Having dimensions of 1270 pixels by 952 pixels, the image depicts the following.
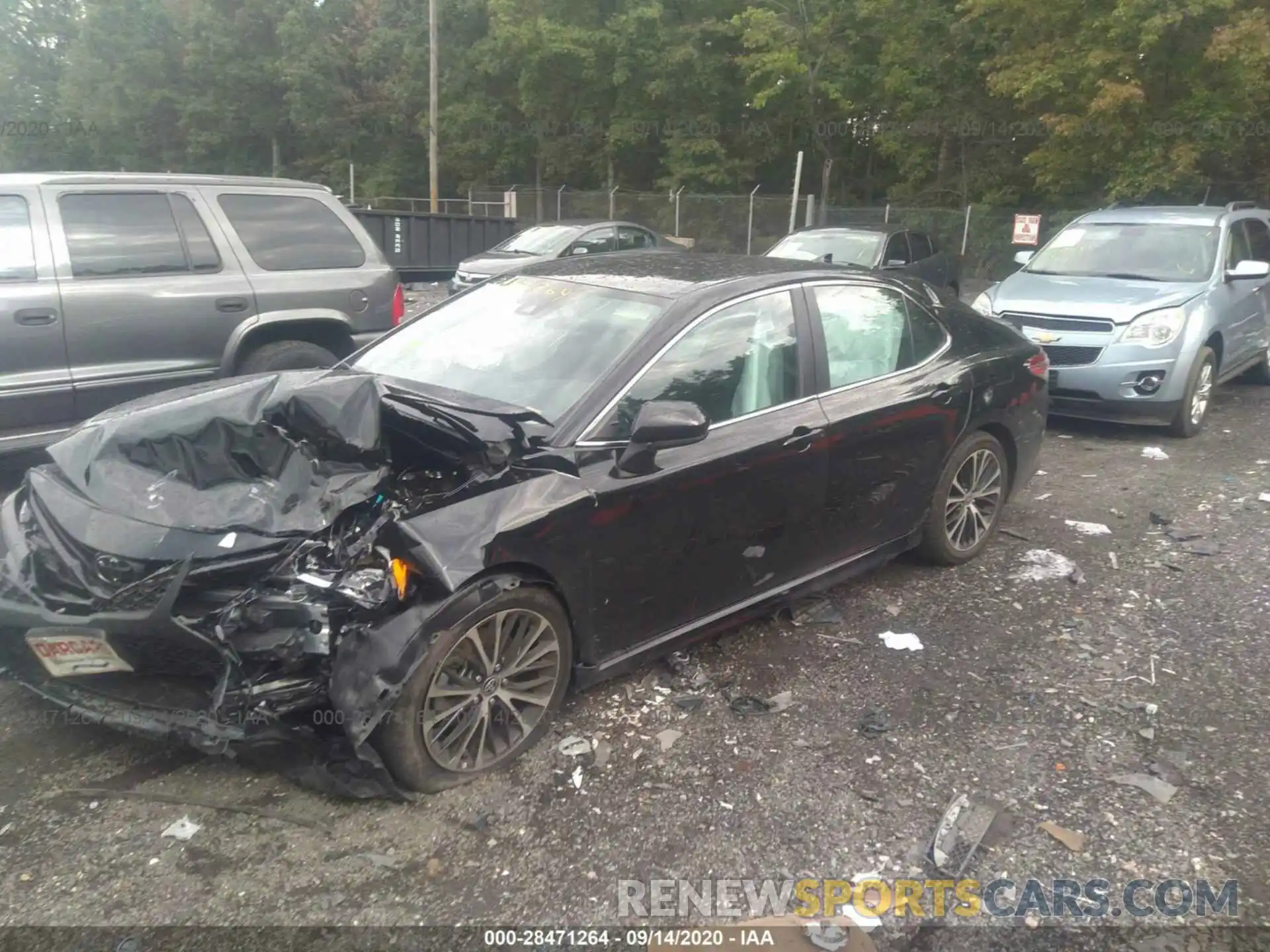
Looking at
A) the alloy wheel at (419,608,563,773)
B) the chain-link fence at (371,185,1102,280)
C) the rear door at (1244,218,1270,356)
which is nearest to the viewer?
the alloy wheel at (419,608,563,773)

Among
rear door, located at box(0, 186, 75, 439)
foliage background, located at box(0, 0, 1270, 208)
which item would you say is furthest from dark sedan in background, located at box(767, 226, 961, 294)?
foliage background, located at box(0, 0, 1270, 208)

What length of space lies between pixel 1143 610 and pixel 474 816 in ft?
11.6

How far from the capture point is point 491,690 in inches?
128

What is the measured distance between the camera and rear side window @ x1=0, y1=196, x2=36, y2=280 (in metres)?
5.46

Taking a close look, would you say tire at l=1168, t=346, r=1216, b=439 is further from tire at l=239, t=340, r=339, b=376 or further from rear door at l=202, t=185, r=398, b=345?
tire at l=239, t=340, r=339, b=376

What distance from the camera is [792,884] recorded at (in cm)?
288

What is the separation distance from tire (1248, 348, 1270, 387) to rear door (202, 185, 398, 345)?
9.16 m

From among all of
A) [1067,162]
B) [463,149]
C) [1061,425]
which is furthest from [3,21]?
[1061,425]

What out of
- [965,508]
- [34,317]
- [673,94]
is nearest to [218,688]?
[34,317]

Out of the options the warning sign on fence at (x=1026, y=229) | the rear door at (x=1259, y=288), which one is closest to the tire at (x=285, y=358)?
the rear door at (x=1259, y=288)

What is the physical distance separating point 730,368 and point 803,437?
446mm

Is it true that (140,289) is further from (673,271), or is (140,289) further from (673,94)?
(673,94)

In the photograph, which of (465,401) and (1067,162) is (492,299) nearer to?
(465,401)

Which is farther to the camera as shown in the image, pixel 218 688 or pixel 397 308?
pixel 397 308
